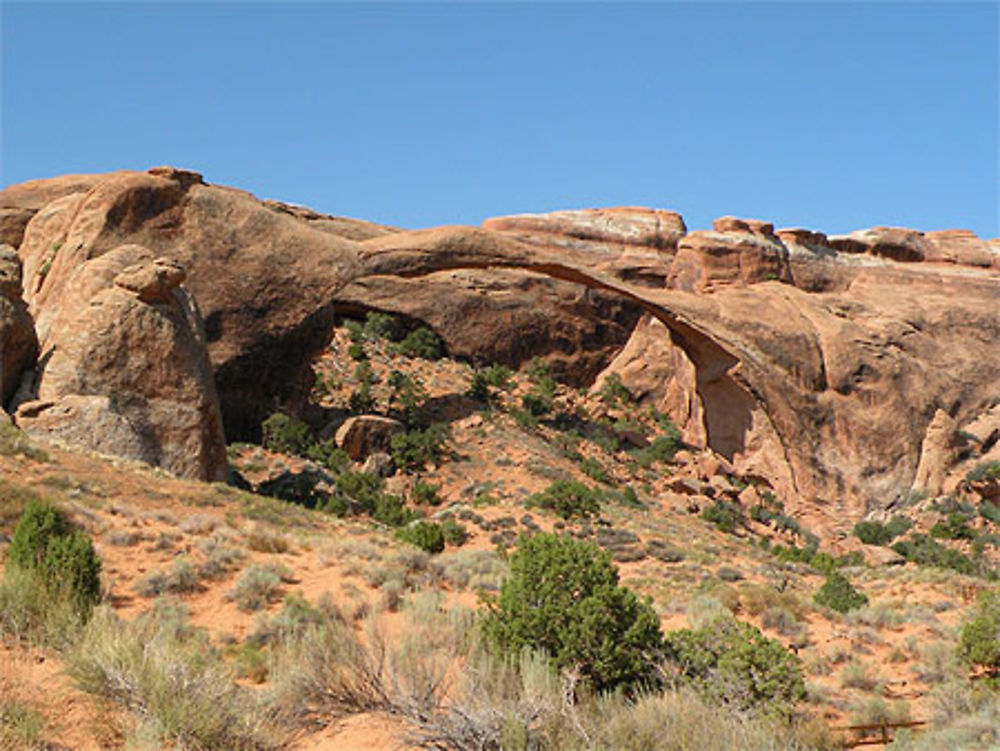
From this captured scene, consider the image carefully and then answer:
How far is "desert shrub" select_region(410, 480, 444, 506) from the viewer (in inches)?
1011

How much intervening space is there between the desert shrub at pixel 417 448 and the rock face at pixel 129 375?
7.78 metres

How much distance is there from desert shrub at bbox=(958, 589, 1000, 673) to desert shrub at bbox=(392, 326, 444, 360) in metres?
27.8

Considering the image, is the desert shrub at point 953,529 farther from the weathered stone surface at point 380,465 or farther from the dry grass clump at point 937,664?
the dry grass clump at point 937,664

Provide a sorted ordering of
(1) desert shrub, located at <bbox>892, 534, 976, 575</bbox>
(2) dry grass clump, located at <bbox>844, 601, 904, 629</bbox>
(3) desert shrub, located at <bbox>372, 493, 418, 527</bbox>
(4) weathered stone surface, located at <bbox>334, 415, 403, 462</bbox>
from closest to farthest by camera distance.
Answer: (2) dry grass clump, located at <bbox>844, 601, 904, 629</bbox>
(3) desert shrub, located at <bbox>372, 493, 418, 527</bbox>
(1) desert shrub, located at <bbox>892, 534, 976, 575</bbox>
(4) weathered stone surface, located at <bbox>334, 415, 403, 462</bbox>

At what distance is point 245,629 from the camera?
1034 cm

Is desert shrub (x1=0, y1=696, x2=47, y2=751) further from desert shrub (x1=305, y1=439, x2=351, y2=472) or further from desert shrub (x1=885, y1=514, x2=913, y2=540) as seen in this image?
desert shrub (x1=885, y1=514, x2=913, y2=540)

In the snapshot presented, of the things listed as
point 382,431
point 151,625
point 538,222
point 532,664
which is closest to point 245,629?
point 151,625

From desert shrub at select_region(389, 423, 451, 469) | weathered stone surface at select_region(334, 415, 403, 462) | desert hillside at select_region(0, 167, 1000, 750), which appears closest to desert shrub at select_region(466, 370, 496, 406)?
desert hillside at select_region(0, 167, 1000, 750)

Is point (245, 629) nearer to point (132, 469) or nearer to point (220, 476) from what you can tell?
point (132, 469)

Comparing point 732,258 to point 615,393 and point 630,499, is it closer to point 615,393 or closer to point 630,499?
point 615,393

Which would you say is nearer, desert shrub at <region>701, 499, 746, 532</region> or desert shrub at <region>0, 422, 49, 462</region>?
desert shrub at <region>0, 422, 49, 462</region>

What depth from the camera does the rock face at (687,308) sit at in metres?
25.2

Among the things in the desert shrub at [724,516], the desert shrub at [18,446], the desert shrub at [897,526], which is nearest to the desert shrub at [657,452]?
the desert shrub at [724,516]

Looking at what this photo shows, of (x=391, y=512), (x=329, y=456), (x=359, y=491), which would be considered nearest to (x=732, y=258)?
(x=329, y=456)
